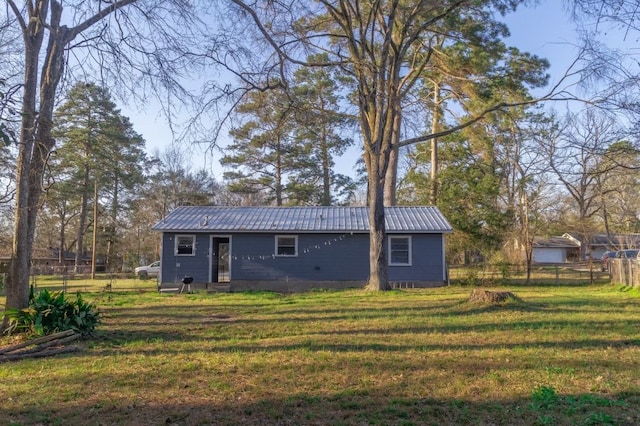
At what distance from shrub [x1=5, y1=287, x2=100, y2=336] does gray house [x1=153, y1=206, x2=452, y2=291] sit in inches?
433

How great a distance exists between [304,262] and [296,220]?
6.29 ft

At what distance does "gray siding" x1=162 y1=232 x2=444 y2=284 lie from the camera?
18922mm

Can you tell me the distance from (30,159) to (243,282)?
12.0 meters

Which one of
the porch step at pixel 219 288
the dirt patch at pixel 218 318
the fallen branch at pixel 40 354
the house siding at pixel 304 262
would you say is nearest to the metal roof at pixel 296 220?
the house siding at pixel 304 262

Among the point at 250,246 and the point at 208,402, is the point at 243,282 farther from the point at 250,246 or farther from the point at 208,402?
the point at 208,402

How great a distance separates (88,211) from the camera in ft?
141

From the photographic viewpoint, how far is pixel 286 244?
19.2 meters

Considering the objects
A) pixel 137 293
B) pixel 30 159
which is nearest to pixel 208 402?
pixel 30 159

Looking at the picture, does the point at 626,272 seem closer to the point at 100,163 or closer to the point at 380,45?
the point at 380,45

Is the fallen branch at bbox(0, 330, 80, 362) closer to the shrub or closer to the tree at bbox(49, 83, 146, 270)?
the shrub

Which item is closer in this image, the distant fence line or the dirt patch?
the dirt patch

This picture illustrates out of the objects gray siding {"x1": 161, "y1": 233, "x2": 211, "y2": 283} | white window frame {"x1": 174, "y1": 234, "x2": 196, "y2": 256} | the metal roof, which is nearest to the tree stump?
the metal roof

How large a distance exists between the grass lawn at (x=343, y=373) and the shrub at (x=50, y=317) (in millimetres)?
293

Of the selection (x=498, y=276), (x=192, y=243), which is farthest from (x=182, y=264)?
(x=498, y=276)
